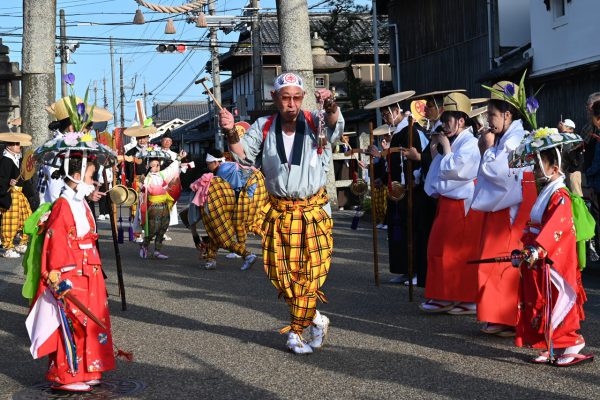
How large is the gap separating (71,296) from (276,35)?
45.4 meters

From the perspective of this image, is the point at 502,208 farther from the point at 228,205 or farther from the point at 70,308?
the point at 228,205

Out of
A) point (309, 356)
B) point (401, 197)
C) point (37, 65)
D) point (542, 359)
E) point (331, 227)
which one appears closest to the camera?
point (542, 359)

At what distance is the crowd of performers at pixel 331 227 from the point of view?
6.41 m

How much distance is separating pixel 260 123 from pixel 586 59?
44.3 ft

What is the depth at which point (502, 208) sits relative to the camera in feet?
25.6

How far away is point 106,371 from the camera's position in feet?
22.7

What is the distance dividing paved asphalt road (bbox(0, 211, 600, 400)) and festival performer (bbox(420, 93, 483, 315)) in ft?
0.67

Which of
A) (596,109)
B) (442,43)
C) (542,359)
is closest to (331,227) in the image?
(542,359)

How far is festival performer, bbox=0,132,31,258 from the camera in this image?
50.8 ft

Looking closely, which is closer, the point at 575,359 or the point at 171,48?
the point at 575,359

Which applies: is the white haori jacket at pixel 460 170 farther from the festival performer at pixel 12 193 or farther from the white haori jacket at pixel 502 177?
the festival performer at pixel 12 193

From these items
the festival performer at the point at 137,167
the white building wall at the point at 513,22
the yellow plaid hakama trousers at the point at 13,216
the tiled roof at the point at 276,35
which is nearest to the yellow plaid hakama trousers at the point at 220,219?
the festival performer at the point at 137,167

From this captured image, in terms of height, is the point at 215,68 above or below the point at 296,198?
above

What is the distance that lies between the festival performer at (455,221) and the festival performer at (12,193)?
862 cm
